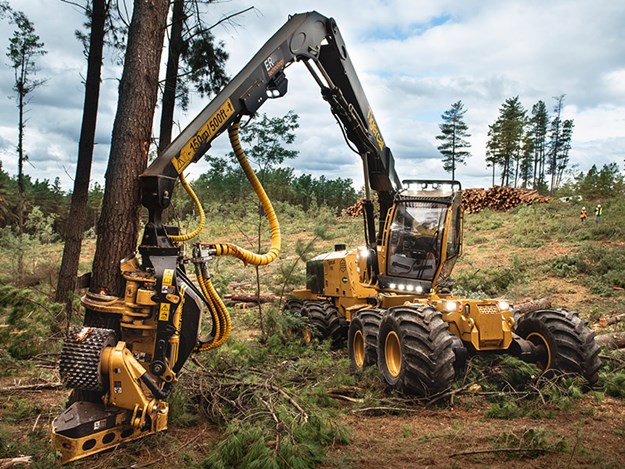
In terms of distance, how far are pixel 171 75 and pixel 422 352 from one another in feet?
24.1

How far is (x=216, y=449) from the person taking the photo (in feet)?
13.1

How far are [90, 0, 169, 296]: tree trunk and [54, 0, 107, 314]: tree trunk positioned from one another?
4.76 m

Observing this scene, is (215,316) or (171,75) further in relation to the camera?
(171,75)

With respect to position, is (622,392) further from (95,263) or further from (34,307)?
(34,307)

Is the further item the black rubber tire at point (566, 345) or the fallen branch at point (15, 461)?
the black rubber tire at point (566, 345)

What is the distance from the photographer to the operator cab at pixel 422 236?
7.73 m

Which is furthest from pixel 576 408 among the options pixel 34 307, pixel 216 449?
pixel 34 307

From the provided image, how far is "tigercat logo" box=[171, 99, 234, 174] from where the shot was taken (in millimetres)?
4773

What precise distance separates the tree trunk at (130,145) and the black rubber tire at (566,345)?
5063 mm

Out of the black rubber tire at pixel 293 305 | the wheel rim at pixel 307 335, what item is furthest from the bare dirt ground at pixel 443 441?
the black rubber tire at pixel 293 305

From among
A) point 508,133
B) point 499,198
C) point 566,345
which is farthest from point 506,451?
point 508,133

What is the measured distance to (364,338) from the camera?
7.00 meters

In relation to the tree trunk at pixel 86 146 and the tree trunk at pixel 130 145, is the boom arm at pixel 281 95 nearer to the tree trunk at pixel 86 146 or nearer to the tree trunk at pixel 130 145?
the tree trunk at pixel 130 145

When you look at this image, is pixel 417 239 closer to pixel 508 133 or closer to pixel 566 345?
pixel 566 345
